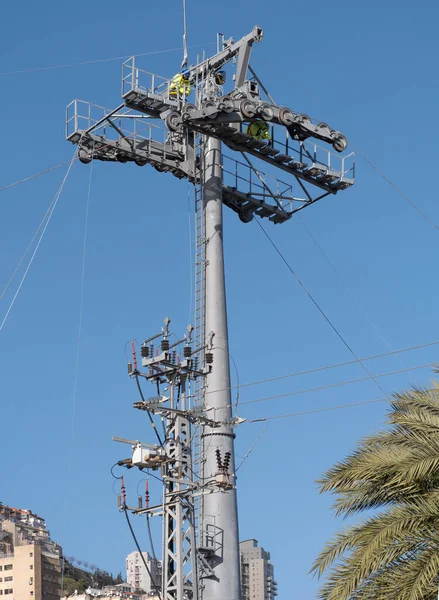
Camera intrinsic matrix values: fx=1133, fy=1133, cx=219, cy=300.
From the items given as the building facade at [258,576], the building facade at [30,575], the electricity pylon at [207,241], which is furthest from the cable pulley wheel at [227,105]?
the building facade at [30,575]

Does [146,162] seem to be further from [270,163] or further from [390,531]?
[390,531]

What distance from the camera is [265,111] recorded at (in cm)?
3328

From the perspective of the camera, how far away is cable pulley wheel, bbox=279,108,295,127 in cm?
3425

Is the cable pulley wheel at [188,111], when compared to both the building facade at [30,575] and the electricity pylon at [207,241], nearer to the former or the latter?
the electricity pylon at [207,241]

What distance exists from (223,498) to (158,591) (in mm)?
3955

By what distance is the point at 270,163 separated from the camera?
3566 cm

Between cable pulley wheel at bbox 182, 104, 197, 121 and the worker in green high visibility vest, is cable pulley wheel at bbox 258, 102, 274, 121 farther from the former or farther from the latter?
cable pulley wheel at bbox 182, 104, 197, 121

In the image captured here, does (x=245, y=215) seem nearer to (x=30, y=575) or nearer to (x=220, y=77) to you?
(x=220, y=77)

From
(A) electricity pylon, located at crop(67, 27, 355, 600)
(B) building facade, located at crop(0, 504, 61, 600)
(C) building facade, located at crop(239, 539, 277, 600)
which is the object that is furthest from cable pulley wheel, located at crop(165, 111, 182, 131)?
(B) building facade, located at crop(0, 504, 61, 600)

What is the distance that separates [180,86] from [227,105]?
3.29m

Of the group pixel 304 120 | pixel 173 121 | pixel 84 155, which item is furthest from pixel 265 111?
pixel 84 155

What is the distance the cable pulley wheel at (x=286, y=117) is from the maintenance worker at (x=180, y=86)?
10.1ft

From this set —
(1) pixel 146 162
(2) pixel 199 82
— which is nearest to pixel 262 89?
(2) pixel 199 82

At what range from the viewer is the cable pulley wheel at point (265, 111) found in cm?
3319
